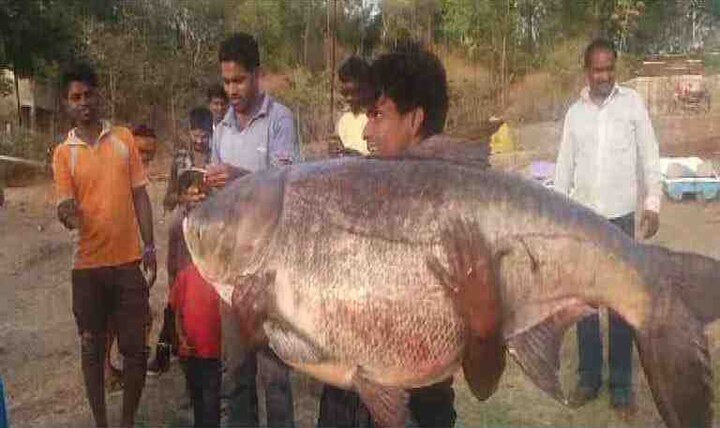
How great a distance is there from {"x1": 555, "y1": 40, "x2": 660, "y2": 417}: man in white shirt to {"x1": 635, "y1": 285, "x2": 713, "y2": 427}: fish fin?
33 centimetres

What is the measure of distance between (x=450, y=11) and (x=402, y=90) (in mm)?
369

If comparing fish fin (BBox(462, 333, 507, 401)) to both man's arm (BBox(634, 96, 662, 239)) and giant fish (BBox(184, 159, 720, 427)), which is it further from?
man's arm (BBox(634, 96, 662, 239))

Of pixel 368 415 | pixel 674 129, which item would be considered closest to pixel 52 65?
pixel 368 415

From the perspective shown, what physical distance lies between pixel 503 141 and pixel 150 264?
34.9 inches

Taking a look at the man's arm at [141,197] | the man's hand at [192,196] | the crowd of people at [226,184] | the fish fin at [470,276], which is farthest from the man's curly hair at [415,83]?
the man's arm at [141,197]

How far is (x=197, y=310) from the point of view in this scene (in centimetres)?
262

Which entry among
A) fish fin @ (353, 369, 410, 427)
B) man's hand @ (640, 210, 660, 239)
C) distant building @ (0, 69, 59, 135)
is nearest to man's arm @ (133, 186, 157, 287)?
distant building @ (0, 69, 59, 135)

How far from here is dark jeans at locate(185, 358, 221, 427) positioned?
2689 millimetres

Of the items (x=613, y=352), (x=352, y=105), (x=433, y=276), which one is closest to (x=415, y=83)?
(x=352, y=105)

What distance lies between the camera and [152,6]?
2615 millimetres

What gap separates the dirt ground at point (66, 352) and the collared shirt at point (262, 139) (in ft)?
0.82

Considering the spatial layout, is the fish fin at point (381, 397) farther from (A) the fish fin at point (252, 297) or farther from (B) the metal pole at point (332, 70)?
(B) the metal pole at point (332, 70)

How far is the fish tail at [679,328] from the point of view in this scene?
1.96m

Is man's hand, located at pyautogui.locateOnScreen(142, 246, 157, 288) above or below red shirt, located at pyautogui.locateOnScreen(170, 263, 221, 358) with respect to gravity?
above
